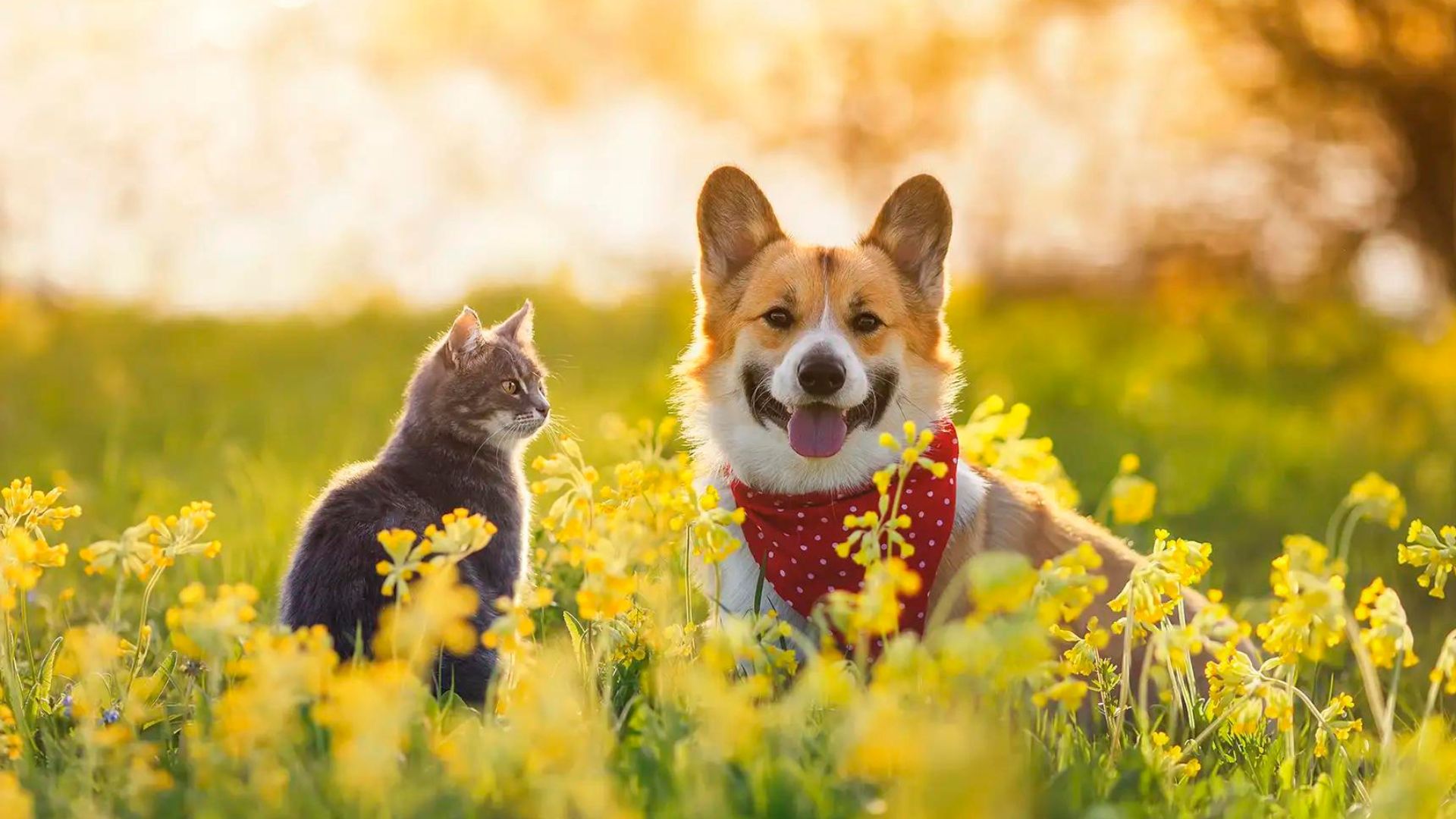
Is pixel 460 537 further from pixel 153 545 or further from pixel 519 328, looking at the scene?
pixel 519 328

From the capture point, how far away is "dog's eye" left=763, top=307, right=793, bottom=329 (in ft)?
13.0

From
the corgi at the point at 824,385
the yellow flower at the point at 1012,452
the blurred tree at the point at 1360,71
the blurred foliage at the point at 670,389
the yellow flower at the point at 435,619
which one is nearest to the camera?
the yellow flower at the point at 435,619

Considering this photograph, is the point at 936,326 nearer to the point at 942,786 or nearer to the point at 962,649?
the point at 962,649

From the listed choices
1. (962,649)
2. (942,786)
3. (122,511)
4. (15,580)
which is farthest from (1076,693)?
(122,511)

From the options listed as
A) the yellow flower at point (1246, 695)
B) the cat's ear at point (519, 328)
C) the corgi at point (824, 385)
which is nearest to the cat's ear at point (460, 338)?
the cat's ear at point (519, 328)

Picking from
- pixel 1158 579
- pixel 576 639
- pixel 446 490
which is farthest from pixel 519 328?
pixel 1158 579

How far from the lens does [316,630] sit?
2.41 meters

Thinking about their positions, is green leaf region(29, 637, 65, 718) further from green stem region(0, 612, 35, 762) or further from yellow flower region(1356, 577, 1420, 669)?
yellow flower region(1356, 577, 1420, 669)

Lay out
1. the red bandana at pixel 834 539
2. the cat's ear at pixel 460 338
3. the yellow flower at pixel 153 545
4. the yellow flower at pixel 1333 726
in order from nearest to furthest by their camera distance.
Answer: the yellow flower at pixel 153 545 → the yellow flower at pixel 1333 726 → the red bandana at pixel 834 539 → the cat's ear at pixel 460 338

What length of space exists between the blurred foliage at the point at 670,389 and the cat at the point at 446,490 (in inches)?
16.6

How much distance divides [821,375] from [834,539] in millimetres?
463

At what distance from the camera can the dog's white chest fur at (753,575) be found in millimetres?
3707

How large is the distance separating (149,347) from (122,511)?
18.0 ft

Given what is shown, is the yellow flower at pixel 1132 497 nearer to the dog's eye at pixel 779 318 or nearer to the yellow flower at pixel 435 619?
the yellow flower at pixel 435 619
